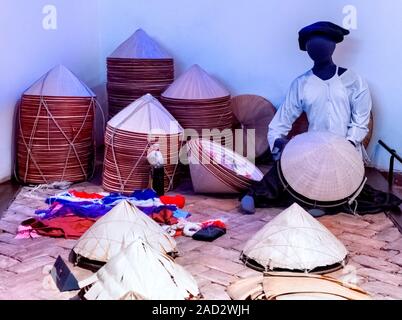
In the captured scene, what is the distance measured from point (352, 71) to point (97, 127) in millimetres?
2431

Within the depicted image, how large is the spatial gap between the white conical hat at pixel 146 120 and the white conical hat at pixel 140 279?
1.88m

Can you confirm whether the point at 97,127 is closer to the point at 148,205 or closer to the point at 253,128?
the point at 253,128

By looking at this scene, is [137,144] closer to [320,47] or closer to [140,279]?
[320,47]

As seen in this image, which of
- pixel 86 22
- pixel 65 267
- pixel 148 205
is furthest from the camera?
pixel 86 22

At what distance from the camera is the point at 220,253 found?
3.50m

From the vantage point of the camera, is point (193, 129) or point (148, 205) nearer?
point (148, 205)

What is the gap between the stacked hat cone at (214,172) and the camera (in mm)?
4496

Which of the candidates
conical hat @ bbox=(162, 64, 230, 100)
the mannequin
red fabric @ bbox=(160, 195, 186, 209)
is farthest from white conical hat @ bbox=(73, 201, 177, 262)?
conical hat @ bbox=(162, 64, 230, 100)

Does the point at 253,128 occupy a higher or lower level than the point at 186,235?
higher

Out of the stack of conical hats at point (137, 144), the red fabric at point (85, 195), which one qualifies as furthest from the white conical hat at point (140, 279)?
the stack of conical hats at point (137, 144)

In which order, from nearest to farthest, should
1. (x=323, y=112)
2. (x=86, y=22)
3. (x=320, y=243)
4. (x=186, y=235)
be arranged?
(x=320, y=243), (x=186, y=235), (x=323, y=112), (x=86, y=22)

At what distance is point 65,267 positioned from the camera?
310 cm

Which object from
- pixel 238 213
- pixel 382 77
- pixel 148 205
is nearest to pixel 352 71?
pixel 382 77

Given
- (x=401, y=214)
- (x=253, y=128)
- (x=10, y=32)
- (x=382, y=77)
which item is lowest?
(x=401, y=214)
